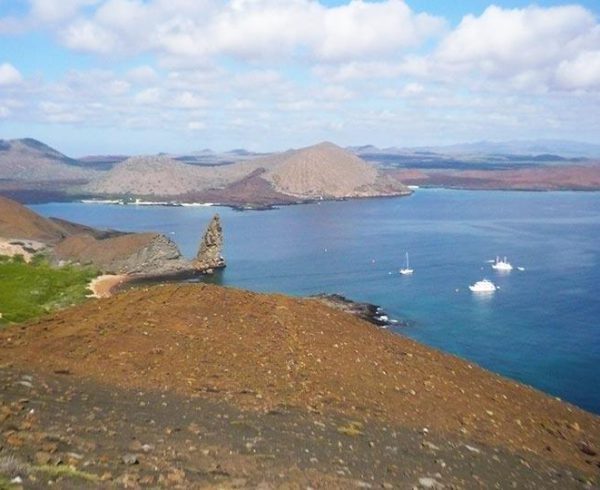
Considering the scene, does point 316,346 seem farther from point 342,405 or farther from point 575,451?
point 575,451

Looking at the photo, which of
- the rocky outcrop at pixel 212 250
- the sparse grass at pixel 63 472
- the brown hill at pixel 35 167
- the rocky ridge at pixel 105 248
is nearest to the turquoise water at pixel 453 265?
the rocky outcrop at pixel 212 250

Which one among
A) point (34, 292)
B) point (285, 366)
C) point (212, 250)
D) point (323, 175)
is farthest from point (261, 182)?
point (285, 366)

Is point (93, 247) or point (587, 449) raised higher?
point (587, 449)

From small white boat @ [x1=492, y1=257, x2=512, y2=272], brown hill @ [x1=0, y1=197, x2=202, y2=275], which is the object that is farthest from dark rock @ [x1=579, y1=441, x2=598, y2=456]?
small white boat @ [x1=492, y1=257, x2=512, y2=272]

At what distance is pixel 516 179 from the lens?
151m

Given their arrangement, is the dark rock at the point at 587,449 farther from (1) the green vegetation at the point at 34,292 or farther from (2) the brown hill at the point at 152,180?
(2) the brown hill at the point at 152,180

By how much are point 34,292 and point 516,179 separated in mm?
140203

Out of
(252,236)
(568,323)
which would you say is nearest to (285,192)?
(252,236)

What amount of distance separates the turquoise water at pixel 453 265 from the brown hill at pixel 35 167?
214 ft

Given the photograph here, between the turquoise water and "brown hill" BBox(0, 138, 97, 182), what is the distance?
214 feet

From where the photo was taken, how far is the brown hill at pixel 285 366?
8.02m

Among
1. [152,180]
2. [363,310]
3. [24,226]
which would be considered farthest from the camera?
[152,180]

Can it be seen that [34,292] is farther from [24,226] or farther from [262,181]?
[262,181]

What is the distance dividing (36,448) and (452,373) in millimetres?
6816
